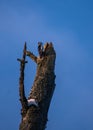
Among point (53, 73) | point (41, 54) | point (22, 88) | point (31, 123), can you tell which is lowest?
point (31, 123)

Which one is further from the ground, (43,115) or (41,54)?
(41,54)

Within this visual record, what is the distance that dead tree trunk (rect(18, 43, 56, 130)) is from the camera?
6930 mm

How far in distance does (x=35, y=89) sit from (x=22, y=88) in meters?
0.71

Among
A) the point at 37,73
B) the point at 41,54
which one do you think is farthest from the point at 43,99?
the point at 41,54

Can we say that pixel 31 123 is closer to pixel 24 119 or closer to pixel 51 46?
pixel 24 119

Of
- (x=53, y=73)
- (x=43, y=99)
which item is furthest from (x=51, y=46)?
(x=43, y=99)

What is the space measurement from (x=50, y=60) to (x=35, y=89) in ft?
2.82

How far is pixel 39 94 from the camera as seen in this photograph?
7.29m

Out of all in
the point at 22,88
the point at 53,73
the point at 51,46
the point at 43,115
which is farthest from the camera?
the point at 51,46

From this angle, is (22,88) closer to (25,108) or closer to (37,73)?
(25,108)

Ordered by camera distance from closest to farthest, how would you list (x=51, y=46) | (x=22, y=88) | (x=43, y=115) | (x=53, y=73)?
(x=22, y=88), (x=43, y=115), (x=53, y=73), (x=51, y=46)

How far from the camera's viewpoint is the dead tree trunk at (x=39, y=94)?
22.7 ft

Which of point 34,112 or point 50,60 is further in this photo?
point 50,60

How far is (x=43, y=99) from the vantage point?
7270 millimetres
